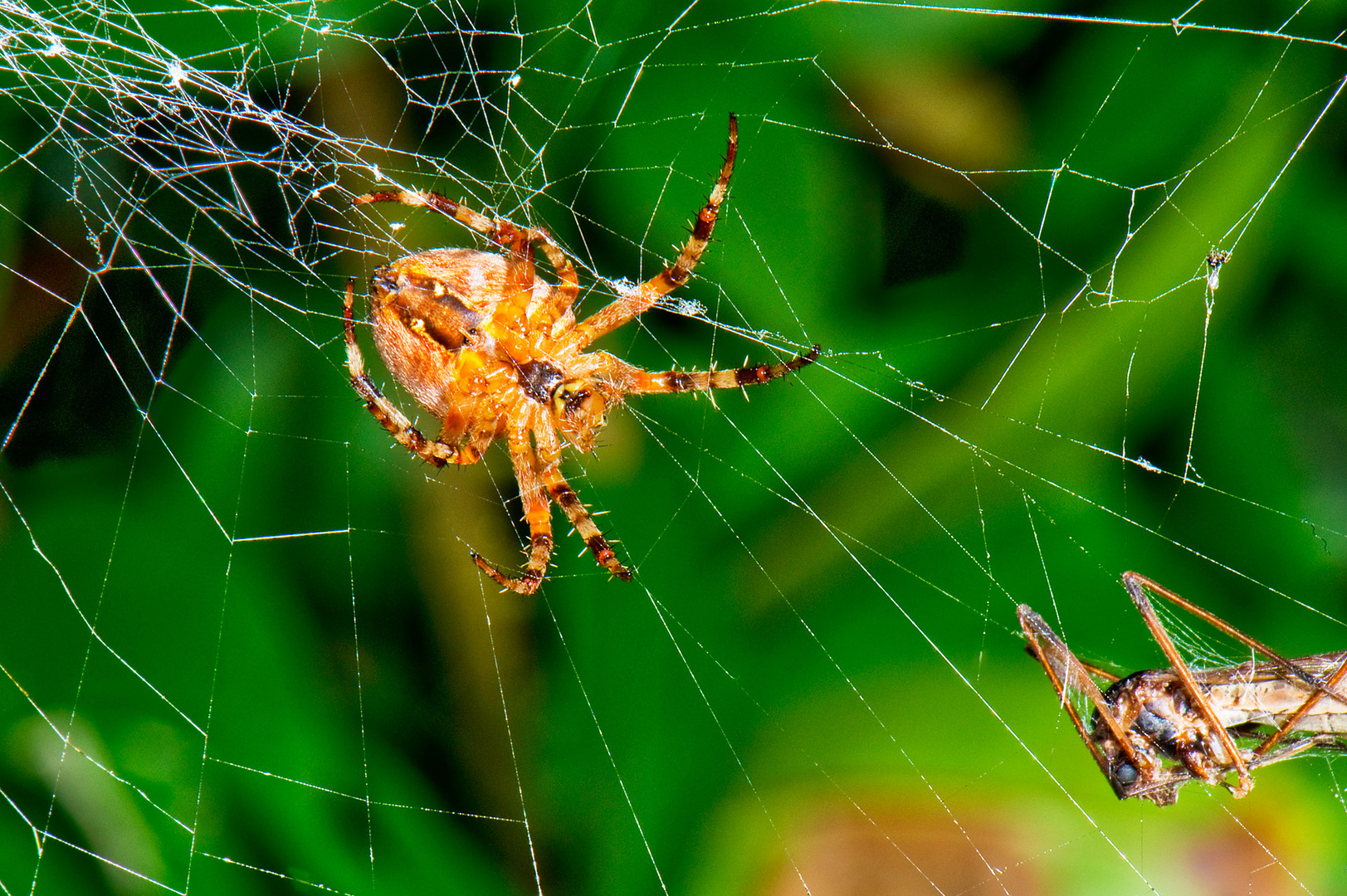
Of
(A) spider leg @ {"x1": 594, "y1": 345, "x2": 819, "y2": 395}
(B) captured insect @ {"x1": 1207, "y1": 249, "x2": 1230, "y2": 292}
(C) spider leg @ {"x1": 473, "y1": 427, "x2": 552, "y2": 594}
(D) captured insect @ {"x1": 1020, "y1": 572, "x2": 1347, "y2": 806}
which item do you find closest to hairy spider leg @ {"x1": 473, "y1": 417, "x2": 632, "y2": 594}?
(C) spider leg @ {"x1": 473, "y1": 427, "x2": 552, "y2": 594}

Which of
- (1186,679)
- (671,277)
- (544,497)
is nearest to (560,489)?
(544,497)

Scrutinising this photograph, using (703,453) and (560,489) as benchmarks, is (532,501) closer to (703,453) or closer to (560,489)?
(560,489)

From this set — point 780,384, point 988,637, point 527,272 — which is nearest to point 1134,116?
point 780,384

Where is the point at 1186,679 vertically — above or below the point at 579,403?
below

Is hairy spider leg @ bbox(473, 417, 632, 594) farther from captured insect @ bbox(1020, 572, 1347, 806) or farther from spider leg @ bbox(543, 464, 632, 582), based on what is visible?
captured insect @ bbox(1020, 572, 1347, 806)

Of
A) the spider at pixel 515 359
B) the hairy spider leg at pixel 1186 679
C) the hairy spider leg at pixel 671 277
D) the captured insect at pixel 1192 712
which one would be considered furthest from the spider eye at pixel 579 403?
the hairy spider leg at pixel 1186 679

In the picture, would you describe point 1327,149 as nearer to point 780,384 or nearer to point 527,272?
point 780,384
